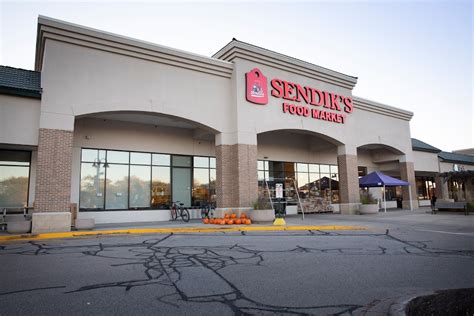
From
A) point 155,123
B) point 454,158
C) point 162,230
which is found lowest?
point 162,230

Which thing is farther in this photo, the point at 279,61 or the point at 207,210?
the point at 207,210

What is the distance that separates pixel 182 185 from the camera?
2097 cm

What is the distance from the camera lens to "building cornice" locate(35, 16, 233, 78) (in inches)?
557

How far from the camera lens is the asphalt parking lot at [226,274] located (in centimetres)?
488

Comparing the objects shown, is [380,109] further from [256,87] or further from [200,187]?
[200,187]

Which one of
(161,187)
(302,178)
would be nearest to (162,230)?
(161,187)

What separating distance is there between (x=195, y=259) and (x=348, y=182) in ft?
56.9

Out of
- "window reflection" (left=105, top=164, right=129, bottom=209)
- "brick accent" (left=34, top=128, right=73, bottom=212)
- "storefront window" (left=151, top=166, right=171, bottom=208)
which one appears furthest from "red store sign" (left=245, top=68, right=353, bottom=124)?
"brick accent" (left=34, top=128, right=73, bottom=212)

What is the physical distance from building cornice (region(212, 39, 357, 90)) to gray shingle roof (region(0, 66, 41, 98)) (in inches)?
387

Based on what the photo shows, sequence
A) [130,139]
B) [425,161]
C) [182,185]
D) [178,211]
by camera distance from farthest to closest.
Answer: [425,161]
[182,185]
[178,211]
[130,139]

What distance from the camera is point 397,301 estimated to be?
4.74 m

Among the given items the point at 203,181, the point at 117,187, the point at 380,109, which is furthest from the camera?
the point at 380,109

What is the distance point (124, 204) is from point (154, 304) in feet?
48.5

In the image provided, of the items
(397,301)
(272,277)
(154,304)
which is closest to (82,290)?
(154,304)
